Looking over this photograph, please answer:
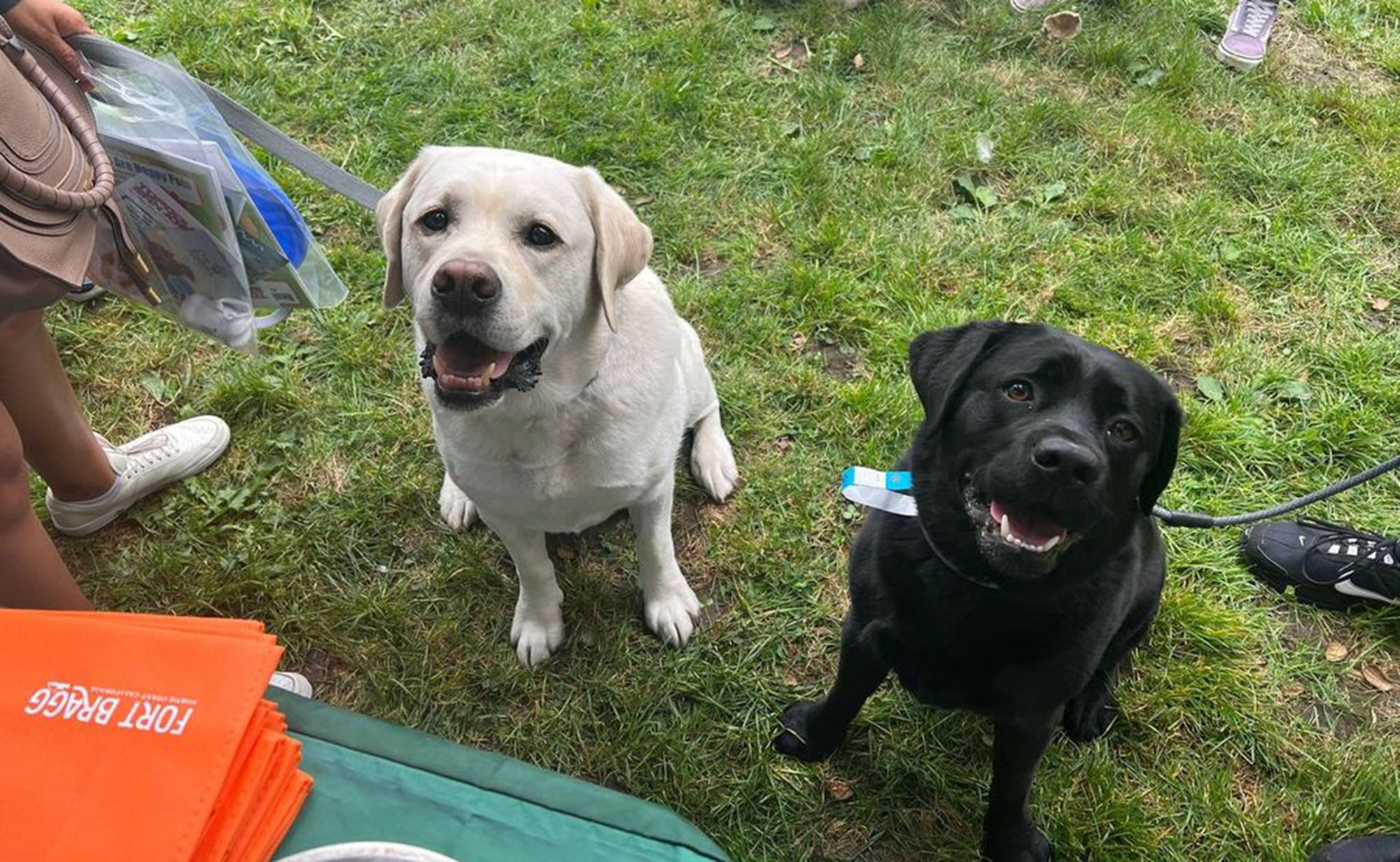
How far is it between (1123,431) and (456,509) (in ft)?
6.67

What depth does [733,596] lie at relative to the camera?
2.90 meters

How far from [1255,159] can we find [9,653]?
4665mm

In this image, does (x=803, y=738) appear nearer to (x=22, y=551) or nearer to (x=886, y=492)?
(x=886, y=492)

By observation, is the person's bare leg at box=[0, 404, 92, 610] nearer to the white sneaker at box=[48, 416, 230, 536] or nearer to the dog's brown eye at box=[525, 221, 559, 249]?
the white sneaker at box=[48, 416, 230, 536]

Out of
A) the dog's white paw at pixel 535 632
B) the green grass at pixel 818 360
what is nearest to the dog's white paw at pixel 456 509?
the green grass at pixel 818 360

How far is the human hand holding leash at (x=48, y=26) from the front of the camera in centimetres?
187

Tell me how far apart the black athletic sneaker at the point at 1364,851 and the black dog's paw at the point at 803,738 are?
1259mm

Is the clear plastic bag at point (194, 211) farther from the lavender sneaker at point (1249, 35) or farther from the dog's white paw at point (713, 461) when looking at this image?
the lavender sneaker at point (1249, 35)

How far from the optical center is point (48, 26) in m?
1.91

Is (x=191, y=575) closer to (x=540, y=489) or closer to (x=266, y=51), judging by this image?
(x=540, y=489)

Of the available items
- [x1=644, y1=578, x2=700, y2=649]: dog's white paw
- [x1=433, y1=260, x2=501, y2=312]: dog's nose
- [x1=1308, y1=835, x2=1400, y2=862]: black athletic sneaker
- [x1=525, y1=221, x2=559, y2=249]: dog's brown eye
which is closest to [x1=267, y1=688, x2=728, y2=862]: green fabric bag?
[x1=433, y1=260, x2=501, y2=312]: dog's nose

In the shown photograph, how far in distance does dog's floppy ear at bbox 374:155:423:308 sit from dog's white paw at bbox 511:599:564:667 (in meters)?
1.08

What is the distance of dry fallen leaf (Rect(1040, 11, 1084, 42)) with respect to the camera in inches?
178

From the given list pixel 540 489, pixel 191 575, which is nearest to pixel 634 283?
pixel 540 489
